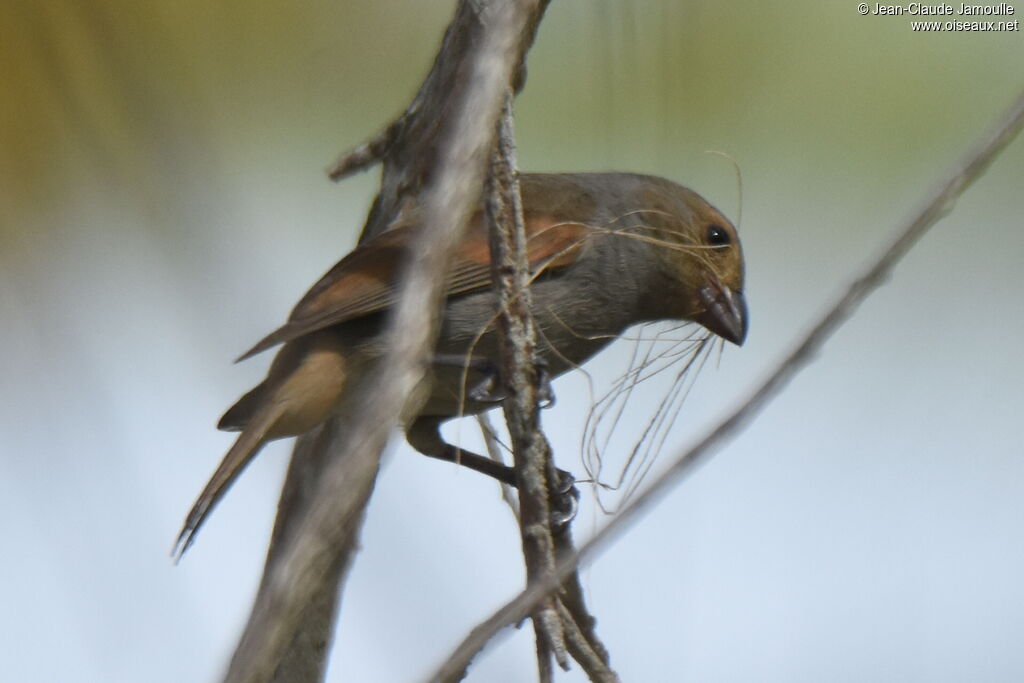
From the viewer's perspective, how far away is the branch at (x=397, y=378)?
108 centimetres

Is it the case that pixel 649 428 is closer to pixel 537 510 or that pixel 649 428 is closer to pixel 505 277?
pixel 537 510

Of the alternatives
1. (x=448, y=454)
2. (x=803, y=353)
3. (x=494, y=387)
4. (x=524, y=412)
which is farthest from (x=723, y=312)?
(x=803, y=353)

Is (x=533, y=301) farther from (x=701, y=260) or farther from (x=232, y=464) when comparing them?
(x=232, y=464)

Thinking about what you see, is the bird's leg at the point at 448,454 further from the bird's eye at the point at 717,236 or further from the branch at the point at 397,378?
the branch at the point at 397,378

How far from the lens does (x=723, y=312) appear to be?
11.1 feet

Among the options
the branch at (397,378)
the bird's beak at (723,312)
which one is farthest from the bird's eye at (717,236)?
the branch at (397,378)

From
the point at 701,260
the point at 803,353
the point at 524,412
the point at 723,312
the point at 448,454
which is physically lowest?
the point at 448,454

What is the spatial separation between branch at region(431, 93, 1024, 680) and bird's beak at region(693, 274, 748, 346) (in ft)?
6.64

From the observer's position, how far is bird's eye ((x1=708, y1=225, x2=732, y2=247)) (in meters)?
3.59

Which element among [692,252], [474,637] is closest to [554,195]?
[692,252]

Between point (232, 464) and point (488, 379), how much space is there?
2.31ft

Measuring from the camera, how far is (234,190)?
2.39 m

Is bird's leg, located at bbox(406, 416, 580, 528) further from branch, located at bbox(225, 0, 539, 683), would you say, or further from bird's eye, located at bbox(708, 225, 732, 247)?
branch, located at bbox(225, 0, 539, 683)

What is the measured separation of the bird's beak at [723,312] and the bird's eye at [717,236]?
150 mm
